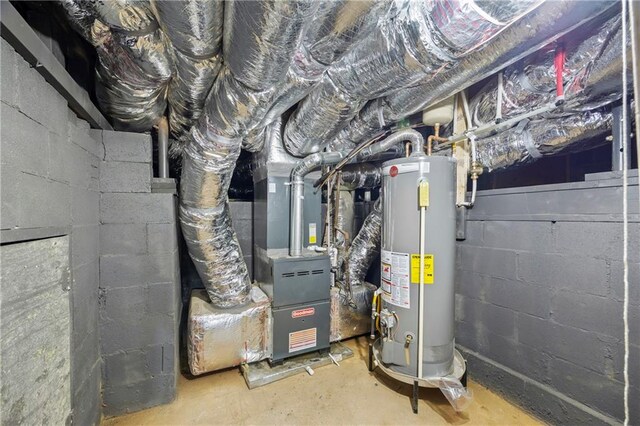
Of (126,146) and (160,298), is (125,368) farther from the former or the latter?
(126,146)

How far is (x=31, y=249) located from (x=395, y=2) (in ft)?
5.36

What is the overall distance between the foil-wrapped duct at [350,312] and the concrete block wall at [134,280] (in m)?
1.27

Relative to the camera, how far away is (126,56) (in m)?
1.10

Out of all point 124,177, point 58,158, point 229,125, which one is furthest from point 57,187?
point 229,125

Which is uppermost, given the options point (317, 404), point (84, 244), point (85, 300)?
point (84, 244)

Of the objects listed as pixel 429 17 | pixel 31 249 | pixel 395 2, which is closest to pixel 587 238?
Answer: pixel 429 17

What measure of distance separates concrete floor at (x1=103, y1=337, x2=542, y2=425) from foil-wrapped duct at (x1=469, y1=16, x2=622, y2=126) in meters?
1.90

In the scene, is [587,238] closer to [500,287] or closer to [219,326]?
[500,287]

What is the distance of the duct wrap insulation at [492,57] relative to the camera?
2.98ft

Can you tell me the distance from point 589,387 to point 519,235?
0.89 m

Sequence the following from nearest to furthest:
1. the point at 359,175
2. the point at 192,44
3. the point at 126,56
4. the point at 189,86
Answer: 1. the point at 192,44
2. the point at 126,56
3. the point at 189,86
4. the point at 359,175

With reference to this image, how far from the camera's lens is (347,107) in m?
1.52

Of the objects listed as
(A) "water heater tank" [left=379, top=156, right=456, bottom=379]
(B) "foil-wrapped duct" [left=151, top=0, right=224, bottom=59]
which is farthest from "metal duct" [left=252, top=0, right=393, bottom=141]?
(A) "water heater tank" [left=379, top=156, right=456, bottom=379]

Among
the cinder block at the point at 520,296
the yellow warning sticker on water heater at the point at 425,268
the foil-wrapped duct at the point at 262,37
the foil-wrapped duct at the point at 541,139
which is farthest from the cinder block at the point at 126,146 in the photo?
the cinder block at the point at 520,296
